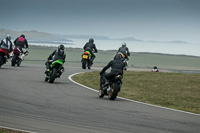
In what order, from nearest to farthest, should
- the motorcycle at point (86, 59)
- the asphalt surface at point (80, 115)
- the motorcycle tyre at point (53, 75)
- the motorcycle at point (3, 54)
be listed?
the asphalt surface at point (80, 115)
the motorcycle tyre at point (53, 75)
the motorcycle at point (3, 54)
the motorcycle at point (86, 59)

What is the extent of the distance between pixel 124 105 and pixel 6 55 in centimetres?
1348

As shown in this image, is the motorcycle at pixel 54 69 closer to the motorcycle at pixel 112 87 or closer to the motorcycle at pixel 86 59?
the motorcycle at pixel 112 87

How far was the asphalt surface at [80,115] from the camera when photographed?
1087 centimetres

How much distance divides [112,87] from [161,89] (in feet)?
21.6

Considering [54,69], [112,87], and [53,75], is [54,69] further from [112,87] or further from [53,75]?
[112,87]

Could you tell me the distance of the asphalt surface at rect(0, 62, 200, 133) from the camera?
1087 centimetres

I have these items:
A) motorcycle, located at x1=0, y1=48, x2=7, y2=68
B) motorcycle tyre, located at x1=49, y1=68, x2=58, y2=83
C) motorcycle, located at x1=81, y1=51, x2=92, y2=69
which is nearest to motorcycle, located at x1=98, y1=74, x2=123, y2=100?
motorcycle tyre, located at x1=49, y1=68, x2=58, y2=83

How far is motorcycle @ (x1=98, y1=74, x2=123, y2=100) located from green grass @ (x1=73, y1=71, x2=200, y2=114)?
1676 mm

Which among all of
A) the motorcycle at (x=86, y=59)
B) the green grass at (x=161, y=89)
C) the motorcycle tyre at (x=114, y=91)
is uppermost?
the motorcycle at (x=86, y=59)

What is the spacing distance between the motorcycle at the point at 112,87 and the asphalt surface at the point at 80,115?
267mm

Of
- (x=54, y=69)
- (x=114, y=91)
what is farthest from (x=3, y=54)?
(x=114, y=91)

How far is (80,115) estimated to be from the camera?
12.6 m

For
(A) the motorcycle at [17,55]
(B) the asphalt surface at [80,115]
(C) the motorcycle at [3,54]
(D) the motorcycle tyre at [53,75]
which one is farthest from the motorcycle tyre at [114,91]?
(A) the motorcycle at [17,55]

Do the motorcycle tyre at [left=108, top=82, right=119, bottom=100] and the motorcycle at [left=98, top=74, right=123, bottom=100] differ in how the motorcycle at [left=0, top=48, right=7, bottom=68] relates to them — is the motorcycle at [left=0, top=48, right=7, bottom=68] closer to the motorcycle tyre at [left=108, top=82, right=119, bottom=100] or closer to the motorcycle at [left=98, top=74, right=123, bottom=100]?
the motorcycle at [left=98, top=74, right=123, bottom=100]
